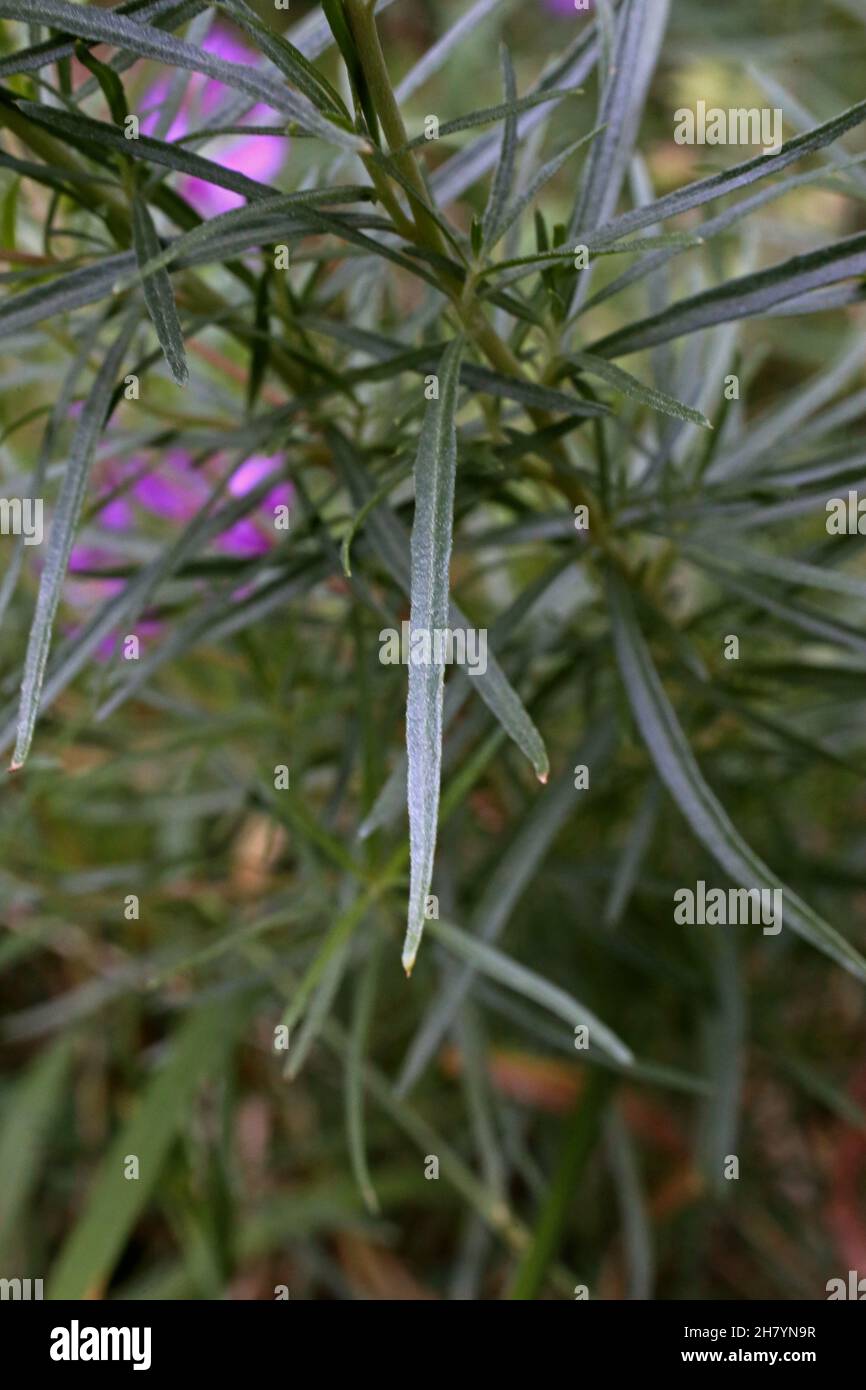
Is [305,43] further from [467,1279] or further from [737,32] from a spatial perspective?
[737,32]

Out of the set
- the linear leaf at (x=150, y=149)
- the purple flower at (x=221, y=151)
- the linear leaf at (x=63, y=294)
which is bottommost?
the linear leaf at (x=63, y=294)

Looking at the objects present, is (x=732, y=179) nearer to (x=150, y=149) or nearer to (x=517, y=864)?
(x=150, y=149)

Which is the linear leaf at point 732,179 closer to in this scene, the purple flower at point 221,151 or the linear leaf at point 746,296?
the linear leaf at point 746,296

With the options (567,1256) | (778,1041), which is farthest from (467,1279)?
(778,1041)

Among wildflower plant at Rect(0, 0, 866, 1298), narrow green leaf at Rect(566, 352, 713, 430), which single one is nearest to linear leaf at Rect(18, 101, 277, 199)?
wildflower plant at Rect(0, 0, 866, 1298)

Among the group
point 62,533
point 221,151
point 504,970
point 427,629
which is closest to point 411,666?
point 427,629

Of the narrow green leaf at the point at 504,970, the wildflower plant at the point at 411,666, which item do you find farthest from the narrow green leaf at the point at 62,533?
the narrow green leaf at the point at 504,970

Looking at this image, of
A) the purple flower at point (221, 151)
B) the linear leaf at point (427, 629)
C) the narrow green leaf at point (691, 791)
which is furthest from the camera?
the purple flower at point (221, 151)

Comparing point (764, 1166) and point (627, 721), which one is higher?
point (627, 721)
